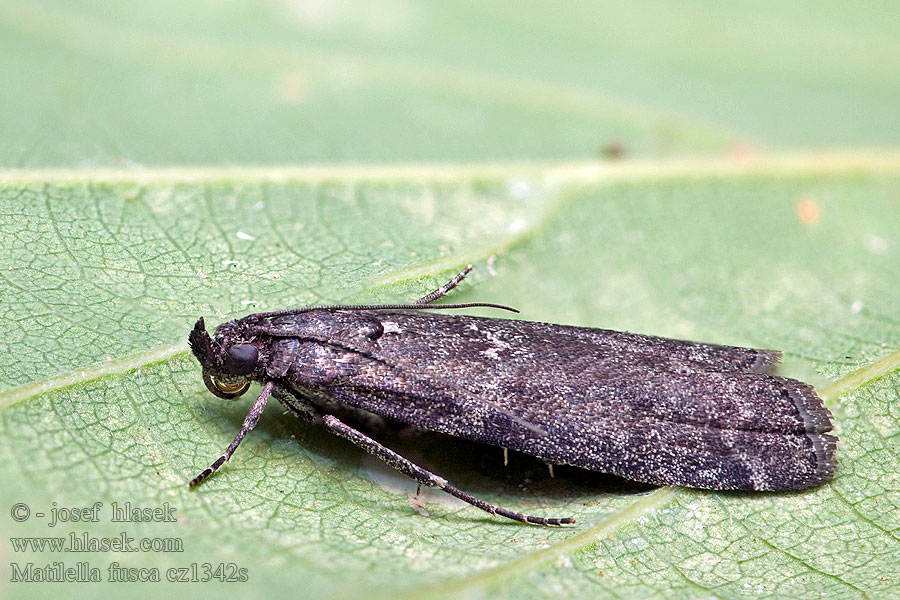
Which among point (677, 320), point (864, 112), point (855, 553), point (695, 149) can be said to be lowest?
point (855, 553)

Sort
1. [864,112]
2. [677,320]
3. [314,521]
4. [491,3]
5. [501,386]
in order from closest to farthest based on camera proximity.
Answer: [314,521], [501,386], [677,320], [864,112], [491,3]

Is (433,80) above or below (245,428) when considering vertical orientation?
above

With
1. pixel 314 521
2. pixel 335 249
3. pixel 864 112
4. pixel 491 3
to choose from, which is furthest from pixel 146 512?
pixel 864 112

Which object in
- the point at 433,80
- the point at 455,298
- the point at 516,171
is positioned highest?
the point at 433,80

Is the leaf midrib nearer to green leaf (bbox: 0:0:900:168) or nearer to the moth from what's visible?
green leaf (bbox: 0:0:900:168)

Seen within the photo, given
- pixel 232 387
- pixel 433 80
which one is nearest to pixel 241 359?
pixel 232 387

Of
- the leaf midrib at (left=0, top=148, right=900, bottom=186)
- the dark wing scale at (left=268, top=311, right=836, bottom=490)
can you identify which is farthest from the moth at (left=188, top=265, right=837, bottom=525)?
the leaf midrib at (left=0, top=148, right=900, bottom=186)

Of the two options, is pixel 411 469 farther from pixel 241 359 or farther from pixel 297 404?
pixel 241 359

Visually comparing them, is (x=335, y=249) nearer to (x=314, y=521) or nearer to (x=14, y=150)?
(x=314, y=521)
